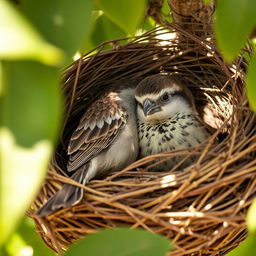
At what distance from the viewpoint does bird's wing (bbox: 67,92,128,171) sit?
277 cm

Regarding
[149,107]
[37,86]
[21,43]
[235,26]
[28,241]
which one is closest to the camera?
[21,43]

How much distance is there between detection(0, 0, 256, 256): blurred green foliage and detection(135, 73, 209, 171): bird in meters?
1.78

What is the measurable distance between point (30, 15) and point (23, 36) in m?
0.28

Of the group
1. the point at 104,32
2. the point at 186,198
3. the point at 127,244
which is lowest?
the point at 186,198

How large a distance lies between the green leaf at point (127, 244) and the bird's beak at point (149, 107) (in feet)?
6.05

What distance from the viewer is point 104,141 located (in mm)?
2854

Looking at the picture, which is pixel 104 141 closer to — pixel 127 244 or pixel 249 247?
pixel 249 247

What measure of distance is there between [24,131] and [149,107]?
7.34 feet

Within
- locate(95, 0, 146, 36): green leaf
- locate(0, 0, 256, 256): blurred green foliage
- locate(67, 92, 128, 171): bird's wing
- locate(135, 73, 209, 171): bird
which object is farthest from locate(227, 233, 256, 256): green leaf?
locate(135, 73, 209, 171): bird

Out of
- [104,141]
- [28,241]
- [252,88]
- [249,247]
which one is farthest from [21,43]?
[104,141]

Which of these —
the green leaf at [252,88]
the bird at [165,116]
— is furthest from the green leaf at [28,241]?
the green leaf at [252,88]

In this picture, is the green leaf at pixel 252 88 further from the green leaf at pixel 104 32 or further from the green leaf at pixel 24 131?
the green leaf at pixel 104 32

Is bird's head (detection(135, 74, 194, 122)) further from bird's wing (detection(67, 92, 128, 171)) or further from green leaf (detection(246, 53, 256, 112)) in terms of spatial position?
green leaf (detection(246, 53, 256, 112))

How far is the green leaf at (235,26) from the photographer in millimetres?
1232
